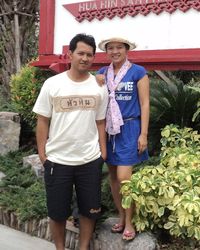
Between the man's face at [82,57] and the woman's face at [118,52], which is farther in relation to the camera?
the woman's face at [118,52]

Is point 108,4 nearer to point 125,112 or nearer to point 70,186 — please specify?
point 125,112

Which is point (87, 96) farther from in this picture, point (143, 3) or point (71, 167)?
point (143, 3)

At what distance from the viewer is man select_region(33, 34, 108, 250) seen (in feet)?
10.9

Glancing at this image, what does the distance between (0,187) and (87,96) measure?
88.5 inches

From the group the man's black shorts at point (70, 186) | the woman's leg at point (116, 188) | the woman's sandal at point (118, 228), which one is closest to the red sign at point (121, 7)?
the woman's leg at point (116, 188)

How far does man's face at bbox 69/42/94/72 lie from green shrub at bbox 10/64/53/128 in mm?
3103

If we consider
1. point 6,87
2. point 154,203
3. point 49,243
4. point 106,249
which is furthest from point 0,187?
point 6,87

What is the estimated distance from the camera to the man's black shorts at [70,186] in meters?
3.40

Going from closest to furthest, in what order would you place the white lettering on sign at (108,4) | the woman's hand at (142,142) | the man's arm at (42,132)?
the man's arm at (42,132) → the woman's hand at (142,142) → the white lettering on sign at (108,4)

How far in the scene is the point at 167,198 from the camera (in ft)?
11.7

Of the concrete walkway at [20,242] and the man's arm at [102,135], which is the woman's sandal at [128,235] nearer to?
the man's arm at [102,135]

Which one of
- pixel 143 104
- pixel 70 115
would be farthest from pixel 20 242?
pixel 143 104

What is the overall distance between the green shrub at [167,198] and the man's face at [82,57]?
3.02ft

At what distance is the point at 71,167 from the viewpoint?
3381mm
